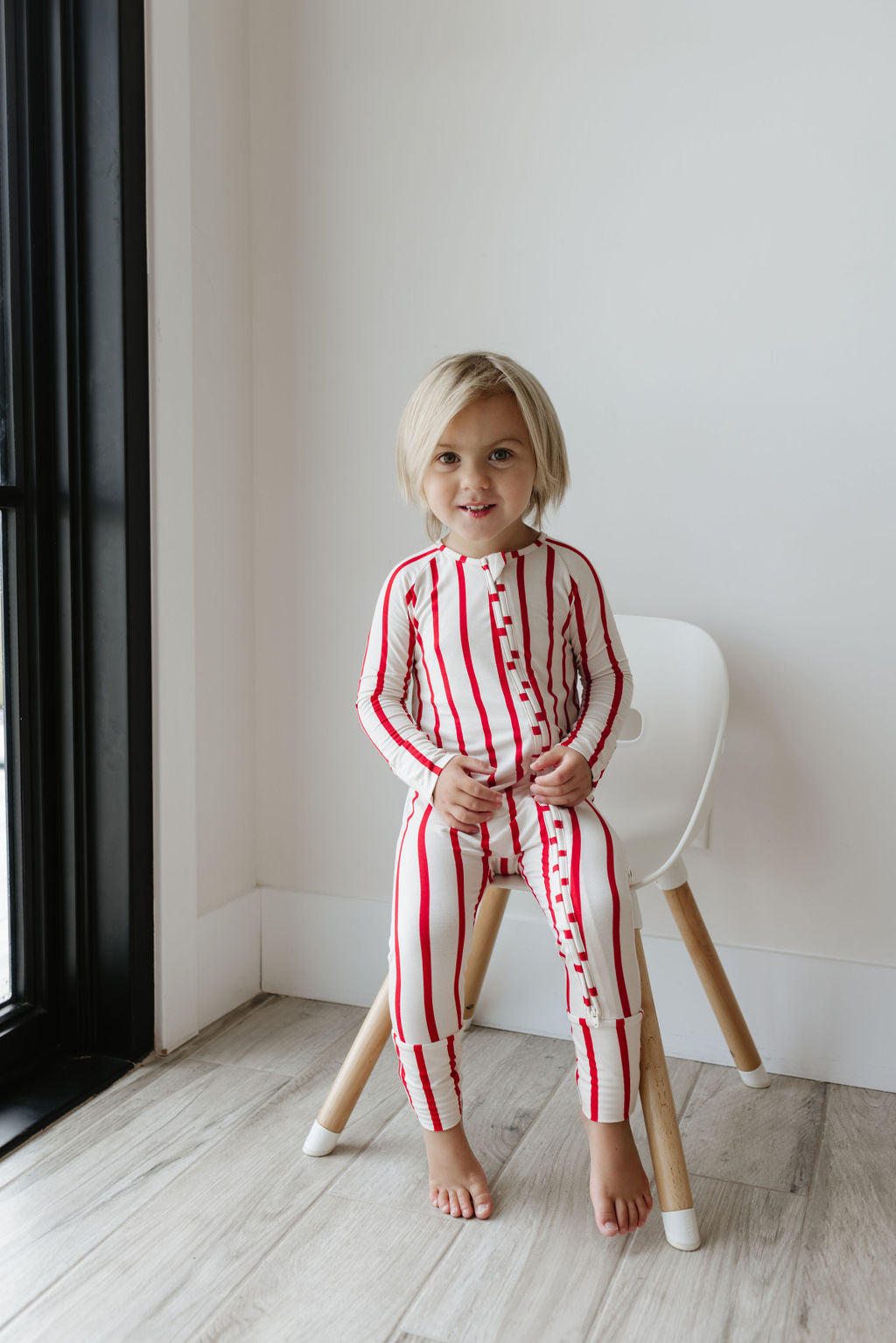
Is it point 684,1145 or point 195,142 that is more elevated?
point 195,142

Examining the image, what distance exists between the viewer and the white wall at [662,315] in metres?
1.37

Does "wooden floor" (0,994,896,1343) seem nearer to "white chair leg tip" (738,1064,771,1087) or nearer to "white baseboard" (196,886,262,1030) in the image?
"white chair leg tip" (738,1064,771,1087)

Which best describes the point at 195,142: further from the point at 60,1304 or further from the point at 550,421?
the point at 60,1304

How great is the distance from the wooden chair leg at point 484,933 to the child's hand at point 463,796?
0.24 m

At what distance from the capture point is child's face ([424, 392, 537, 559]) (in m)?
1.13

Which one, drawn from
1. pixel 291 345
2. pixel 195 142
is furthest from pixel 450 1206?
pixel 195 142

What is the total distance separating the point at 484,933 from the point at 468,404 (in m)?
0.65

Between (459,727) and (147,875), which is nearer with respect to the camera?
(459,727)

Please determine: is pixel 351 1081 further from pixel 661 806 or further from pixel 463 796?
pixel 661 806

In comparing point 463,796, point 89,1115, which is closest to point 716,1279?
point 463,796

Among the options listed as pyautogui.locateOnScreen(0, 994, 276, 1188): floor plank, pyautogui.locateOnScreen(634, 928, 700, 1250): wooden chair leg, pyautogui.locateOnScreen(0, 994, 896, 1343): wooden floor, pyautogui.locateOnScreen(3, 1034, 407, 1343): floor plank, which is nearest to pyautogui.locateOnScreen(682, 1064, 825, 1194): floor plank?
pyautogui.locateOnScreen(0, 994, 896, 1343): wooden floor

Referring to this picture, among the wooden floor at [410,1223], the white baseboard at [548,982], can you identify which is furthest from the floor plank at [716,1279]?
the white baseboard at [548,982]

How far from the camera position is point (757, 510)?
1423mm

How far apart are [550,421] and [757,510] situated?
0.39 meters
